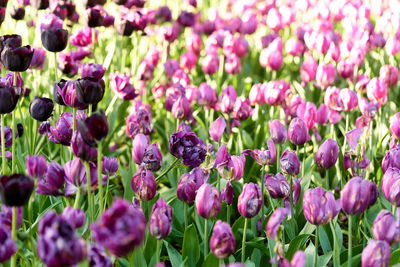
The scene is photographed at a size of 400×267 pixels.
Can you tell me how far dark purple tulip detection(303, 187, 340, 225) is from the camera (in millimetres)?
1469

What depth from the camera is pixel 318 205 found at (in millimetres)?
1474

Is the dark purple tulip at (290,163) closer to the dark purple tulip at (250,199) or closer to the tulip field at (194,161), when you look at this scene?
the tulip field at (194,161)

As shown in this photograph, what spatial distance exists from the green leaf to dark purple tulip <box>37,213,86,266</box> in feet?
2.78

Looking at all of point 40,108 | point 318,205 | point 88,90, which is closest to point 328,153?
point 318,205

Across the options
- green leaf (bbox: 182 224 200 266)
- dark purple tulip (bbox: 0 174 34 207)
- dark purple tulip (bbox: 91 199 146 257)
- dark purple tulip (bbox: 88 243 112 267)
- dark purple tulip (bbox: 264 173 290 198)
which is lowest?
green leaf (bbox: 182 224 200 266)

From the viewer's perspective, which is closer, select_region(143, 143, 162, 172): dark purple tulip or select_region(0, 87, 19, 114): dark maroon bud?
select_region(0, 87, 19, 114): dark maroon bud

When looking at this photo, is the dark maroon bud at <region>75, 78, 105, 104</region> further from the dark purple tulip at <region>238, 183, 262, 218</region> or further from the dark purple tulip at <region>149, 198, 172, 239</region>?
the dark purple tulip at <region>238, 183, 262, 218</region>

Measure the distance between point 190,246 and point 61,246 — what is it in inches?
34.9

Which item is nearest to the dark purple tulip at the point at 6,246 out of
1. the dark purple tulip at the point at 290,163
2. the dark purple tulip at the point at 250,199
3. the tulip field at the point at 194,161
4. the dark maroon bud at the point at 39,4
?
the tulip field at the point at 194,161

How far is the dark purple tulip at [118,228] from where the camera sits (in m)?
0.90

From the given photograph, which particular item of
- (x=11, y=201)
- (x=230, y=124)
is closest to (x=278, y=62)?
(x=230, y=124)

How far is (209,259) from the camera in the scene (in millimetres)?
1554

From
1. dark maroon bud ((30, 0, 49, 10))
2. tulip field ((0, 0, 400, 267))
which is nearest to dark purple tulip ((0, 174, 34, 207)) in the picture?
tulip field ((0, 0, 400, 267))

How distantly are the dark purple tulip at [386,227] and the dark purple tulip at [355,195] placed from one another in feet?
0.30
